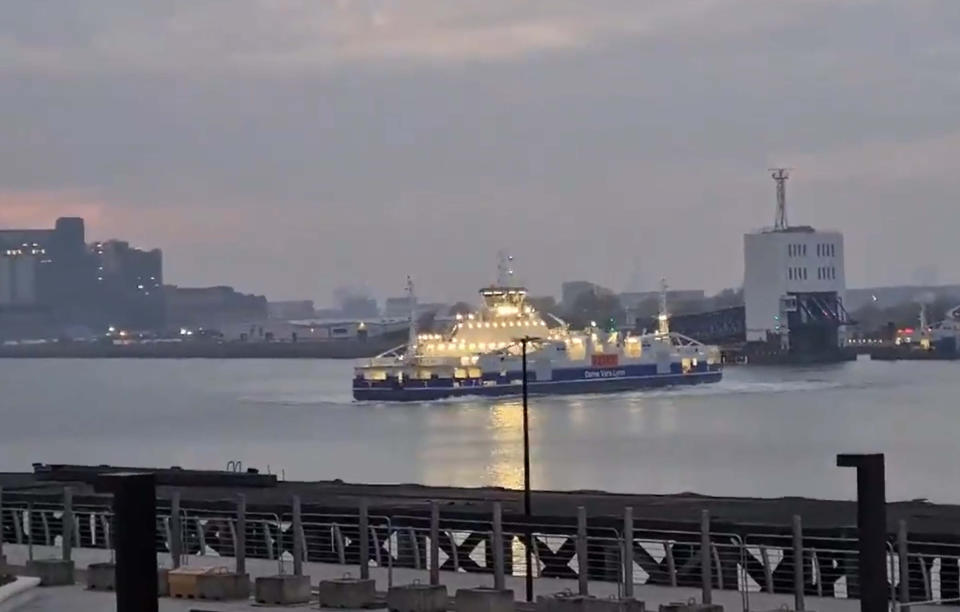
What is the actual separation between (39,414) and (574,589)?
309 feet

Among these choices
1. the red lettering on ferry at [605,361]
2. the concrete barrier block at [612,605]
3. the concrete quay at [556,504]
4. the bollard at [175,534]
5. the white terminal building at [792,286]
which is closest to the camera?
the concrete barrier block at [612,605]

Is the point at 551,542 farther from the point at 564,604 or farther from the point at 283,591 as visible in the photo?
the point at 564,604

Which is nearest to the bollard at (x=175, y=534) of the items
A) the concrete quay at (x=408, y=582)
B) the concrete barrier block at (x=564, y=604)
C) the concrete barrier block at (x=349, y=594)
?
the concrete quay at (x=408, y=582)

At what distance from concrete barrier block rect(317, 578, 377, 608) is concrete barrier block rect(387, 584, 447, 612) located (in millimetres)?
322

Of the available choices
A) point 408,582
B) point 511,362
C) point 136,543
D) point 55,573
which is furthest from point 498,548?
point 511,362

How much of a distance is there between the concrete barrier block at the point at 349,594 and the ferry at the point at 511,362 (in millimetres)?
85833

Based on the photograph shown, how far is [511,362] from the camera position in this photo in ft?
355

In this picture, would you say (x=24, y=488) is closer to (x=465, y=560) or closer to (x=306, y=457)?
(x=465, y=560)

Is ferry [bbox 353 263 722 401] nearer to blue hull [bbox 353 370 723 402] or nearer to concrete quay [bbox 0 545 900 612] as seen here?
blue hull [bbox 353 370 723 402]

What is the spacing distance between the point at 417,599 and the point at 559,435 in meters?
63.0

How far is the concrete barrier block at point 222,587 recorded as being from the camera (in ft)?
58.7

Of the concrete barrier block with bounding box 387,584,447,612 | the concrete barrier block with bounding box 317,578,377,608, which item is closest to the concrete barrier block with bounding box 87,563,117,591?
the concrete barrier block with bounding box 317,578,377,608

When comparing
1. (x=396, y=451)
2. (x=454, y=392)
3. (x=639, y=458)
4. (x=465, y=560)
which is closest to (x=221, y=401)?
(x=454, y=392)

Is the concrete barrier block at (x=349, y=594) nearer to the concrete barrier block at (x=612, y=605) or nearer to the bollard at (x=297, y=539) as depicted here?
the bollard at (x=297, y=539)
